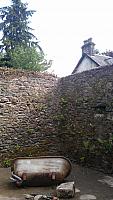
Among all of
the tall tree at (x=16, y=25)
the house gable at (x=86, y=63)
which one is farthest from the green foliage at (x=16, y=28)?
the house gable at (x=86, y=63)

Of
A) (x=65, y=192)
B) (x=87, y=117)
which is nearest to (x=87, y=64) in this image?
(x=87, y=117)

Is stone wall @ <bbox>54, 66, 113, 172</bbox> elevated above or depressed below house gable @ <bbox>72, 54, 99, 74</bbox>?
below

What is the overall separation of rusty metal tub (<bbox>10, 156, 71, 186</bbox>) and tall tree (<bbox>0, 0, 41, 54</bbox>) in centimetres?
1411

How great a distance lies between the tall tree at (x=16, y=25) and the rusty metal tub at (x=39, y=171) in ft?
46.3

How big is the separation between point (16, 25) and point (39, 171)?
15.9 m

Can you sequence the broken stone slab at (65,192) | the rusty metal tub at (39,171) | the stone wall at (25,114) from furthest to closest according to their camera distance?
the stone wall at (25,114) → the rusty metal tub at (39,171) → the broken stone slab at (65,192)

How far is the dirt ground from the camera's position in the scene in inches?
226

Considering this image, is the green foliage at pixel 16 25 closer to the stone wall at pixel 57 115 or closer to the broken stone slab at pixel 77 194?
the stone wall at pixel 57 115

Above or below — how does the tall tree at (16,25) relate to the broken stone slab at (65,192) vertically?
above

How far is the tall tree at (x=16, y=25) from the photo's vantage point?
20125mm

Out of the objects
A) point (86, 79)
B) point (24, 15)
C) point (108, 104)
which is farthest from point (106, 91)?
point (24, 15)

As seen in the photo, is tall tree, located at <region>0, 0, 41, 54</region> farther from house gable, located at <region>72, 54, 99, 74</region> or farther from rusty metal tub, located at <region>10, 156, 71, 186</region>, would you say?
rusty metal tub, located at <region>10, 156, 71, 186</region>

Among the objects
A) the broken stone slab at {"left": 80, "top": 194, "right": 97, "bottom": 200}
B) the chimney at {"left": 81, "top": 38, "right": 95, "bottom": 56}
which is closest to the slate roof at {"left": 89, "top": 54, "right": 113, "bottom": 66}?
the chimney at {"left": 81, "top": 38, "right": 95, "bottom": 56}

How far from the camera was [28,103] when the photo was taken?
9.48 meters
